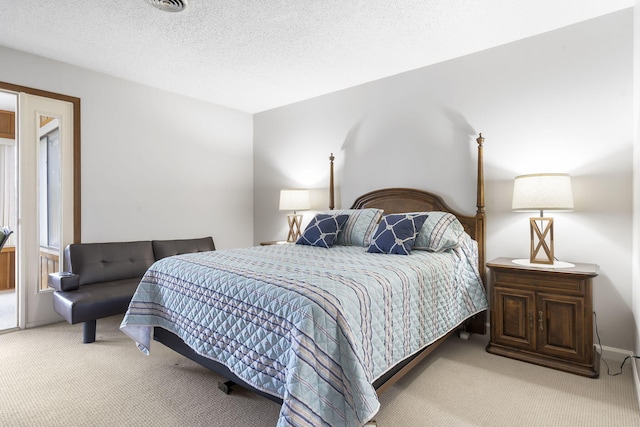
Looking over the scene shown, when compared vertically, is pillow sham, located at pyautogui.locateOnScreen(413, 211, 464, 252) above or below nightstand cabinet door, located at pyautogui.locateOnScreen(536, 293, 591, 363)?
above

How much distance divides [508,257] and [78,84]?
4.49m

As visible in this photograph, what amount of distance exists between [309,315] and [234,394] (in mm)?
998

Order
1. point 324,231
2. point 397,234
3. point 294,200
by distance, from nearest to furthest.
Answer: point 397,234 → point 324,231 → point 294,200

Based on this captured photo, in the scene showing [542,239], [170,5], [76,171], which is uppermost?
[170,5]

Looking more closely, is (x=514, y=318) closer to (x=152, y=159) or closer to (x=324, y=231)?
(x=324, y=231)

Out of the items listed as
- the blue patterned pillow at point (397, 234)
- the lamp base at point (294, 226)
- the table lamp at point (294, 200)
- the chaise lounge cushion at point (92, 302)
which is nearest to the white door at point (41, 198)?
the chaise lounge cushion at point (92, 302)

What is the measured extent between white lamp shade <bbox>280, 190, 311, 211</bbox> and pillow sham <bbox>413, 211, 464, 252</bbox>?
1.77m

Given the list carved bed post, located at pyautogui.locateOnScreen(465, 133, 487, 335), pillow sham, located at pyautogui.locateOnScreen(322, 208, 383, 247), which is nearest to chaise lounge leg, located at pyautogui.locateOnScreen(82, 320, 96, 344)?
pillow sham, located at pyautogui.locateOnScreen(322, 208, 383, 247)

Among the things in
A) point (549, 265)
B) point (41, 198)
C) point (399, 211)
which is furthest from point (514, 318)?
point (41, 198)

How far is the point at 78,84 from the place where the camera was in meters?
3.58

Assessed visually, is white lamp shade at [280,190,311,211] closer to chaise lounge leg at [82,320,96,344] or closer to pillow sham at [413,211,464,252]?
pillow sham at [413,211,464,252]

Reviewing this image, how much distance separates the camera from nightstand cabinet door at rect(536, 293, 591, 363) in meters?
2.34

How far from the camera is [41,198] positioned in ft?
11.2

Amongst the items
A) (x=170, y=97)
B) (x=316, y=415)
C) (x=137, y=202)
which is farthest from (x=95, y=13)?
(x=316, y=415)
